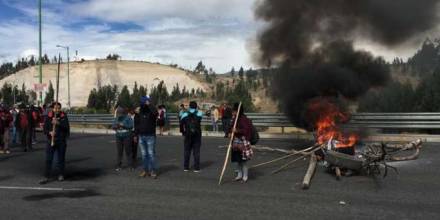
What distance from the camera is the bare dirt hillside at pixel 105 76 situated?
100812mm

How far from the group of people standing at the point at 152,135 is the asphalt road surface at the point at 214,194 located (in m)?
0.34

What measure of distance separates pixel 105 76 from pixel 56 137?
3775 inches

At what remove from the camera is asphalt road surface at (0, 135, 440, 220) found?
24.5ft

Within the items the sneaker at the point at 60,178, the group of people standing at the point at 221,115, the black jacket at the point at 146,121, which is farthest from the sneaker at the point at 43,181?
the group of people standing at the point at 221,115

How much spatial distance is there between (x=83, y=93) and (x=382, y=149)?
9251cm

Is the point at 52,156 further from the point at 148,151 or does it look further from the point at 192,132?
the point at 192,132

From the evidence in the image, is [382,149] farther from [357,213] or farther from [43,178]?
[43,178]

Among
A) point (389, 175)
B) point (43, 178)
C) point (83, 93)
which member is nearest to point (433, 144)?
point (389, 175)

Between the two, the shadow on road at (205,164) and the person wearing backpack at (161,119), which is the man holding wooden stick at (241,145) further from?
the person wearing backpack at (161,119)

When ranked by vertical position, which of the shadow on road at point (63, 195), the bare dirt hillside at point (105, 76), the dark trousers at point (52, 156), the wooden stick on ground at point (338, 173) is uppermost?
the bare dirt hillside at point (105, 76)

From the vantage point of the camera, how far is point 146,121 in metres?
11.0

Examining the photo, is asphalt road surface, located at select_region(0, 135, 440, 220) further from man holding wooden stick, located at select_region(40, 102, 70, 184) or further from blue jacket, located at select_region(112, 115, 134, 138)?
blue jacket, located at select_region(112, 115, 134, 138)

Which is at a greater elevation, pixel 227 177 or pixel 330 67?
pixel 330 67

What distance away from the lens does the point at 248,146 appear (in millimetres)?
10547
